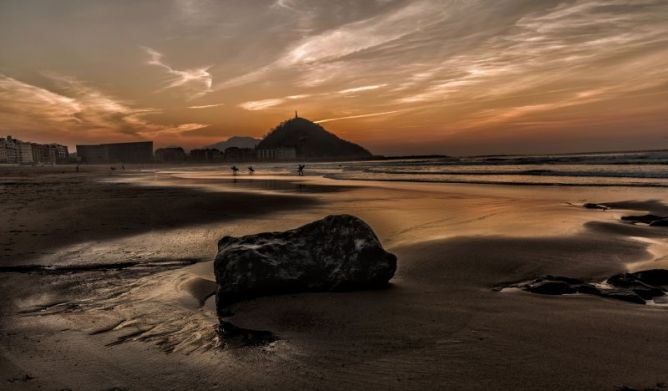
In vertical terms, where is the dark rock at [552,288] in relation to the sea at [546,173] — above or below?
below

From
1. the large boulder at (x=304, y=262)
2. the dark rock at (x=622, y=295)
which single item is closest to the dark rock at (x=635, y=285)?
the dark rock at (x=622, y=295)

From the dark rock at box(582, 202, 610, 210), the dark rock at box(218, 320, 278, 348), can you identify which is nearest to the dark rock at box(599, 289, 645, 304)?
the dark rock at box(218, 320, 278, 348)

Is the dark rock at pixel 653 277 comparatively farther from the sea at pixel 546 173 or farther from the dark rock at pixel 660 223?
the sea at pixel 546 173

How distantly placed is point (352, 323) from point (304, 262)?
133cm

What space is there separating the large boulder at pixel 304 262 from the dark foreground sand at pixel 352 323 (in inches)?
8.4

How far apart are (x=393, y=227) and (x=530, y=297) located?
5.17 m

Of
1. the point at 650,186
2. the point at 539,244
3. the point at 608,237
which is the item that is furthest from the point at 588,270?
the point at 650,186

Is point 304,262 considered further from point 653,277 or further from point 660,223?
point 660,223

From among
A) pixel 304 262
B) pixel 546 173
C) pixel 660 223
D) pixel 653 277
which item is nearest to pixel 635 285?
pixel 653 277

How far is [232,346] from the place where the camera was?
3480mm

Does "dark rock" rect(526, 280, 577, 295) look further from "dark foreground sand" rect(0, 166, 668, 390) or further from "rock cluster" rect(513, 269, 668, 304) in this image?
"dark foreground sand" rect(0, 166, 668, 390)

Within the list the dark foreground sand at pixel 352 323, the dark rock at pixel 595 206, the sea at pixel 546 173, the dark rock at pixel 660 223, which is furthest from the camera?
the sea at pixel 546 173

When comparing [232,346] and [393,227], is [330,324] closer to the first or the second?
[232,346]

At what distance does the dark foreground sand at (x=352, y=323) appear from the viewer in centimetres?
292
